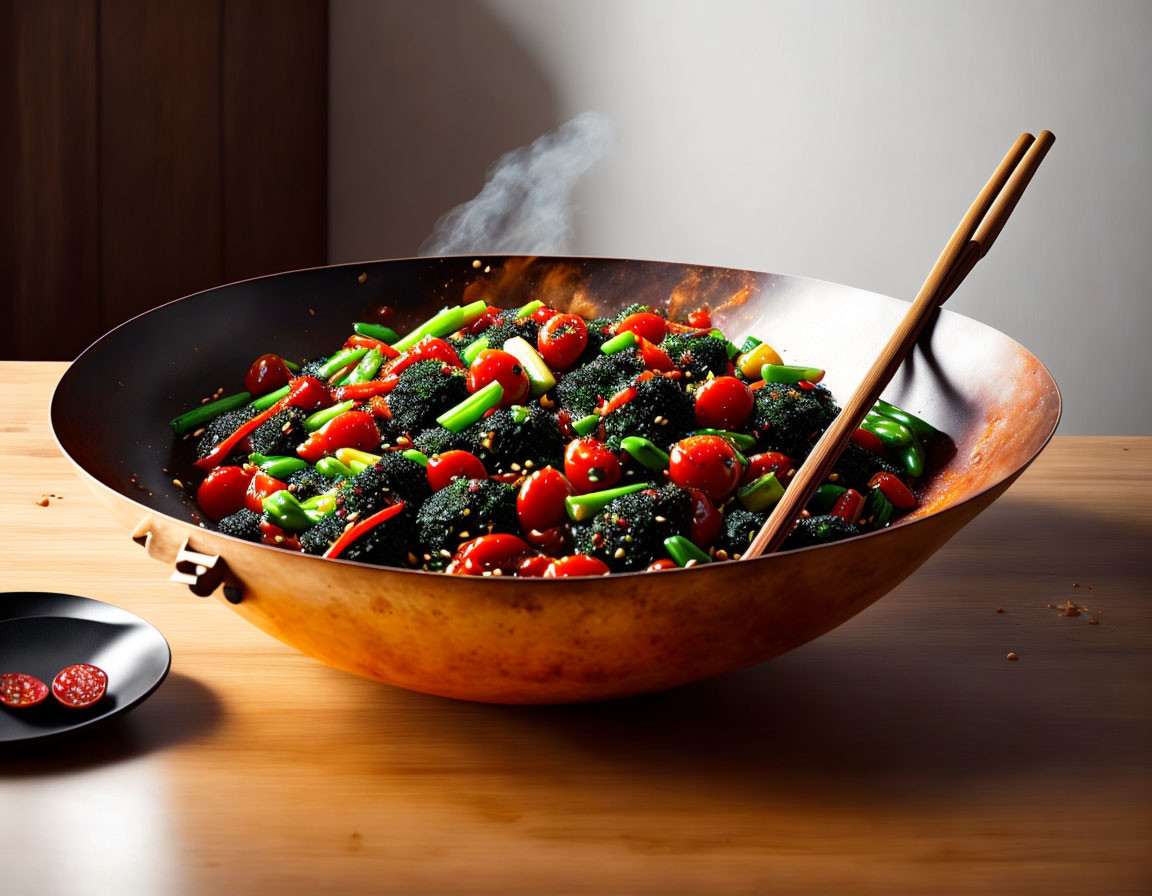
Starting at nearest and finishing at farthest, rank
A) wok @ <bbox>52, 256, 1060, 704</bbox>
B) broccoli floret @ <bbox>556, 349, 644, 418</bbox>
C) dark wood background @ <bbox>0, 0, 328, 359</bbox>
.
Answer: wok @ <bbox>52, 256, 1060, 704</bbox>, broccoli floret @ <bbox>556, 349, 644, 418</bbox>, dark wood background @ <bbox>0, 0, 328, 359</bbox>

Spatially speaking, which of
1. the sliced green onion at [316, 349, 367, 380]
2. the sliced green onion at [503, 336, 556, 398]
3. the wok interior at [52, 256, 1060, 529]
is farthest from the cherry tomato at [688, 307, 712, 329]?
the sliced green onion at [316, 349, 367, 380]

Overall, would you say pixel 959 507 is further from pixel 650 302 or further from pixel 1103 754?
pixel 650 302

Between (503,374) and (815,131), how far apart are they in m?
3.04

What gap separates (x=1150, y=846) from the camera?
87cm

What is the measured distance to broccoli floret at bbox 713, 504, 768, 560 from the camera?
108 cm

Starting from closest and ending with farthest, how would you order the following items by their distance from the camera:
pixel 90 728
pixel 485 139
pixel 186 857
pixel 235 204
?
1. pixel 186 857
2. pixel 90 728
3. pixel 235 204
4. pixel 485 139

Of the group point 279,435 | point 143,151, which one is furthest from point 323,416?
point 143,151

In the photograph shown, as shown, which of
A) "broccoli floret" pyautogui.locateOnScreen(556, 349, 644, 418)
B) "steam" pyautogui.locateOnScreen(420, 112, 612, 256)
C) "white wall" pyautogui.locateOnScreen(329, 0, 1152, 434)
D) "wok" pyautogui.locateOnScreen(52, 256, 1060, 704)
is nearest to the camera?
"wok" pyautogui.locateOnScreen(52, 256, 1060, 704)

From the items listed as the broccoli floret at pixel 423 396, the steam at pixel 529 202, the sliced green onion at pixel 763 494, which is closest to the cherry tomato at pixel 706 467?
the sliced green onion at pixel 763 494

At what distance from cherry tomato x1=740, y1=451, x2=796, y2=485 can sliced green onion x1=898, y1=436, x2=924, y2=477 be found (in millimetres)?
160

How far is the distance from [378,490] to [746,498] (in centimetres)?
40

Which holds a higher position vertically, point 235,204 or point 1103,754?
point 1103,754

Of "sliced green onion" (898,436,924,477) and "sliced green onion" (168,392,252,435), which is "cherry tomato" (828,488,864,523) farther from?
"sliced green onion" (168,392,252,435)

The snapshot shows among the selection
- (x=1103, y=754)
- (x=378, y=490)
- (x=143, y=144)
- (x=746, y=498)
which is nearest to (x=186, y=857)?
(x=378, y=490)
